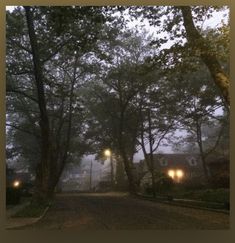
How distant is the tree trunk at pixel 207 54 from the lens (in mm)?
3488

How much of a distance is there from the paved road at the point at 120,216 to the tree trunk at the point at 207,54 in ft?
2.90

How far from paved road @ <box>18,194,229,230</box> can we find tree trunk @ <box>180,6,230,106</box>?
88cm

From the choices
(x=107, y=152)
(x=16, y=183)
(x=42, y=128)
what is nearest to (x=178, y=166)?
(x=107, y=152)

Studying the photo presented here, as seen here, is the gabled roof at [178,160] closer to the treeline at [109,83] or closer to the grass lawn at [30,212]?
the treeline at [109,83]

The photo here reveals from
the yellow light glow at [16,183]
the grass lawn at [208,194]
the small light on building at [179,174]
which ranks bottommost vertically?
the grass lawn at [208,194]

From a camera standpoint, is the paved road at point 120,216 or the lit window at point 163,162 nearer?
the paved road at point 120,216

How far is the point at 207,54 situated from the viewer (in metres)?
3.54

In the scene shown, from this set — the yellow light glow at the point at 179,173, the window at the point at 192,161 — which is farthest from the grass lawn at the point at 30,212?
the window at the point at 192,161

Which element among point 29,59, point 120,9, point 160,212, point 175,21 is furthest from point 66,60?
point 160,212

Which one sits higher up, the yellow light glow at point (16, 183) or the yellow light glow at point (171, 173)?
the yellow light glow at point (171, 173)

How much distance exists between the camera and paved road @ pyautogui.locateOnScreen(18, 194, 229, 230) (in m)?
3.36

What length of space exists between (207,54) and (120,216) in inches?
54.5

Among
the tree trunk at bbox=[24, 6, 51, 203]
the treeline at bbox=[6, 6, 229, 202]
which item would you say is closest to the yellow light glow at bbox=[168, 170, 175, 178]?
the treeline at bbox=[6, 6, 229, 202]

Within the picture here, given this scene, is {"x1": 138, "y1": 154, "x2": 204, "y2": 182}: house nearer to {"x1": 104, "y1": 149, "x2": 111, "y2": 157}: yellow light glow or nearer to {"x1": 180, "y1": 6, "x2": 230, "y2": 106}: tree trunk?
{"x1": 104, "y1": 149, "x2": 111, "y2": 157}: yellow light glow
